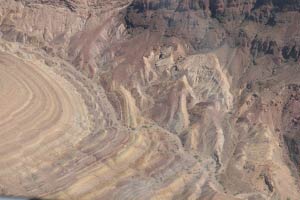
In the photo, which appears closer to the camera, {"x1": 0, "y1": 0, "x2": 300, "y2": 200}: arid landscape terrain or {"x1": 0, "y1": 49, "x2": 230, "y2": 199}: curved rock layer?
{"x1": 0, "y1": 49, "x2": 230, "y2": 199}: curved rock layer

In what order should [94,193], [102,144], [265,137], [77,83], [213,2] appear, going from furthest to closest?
[213,2] → [77,83] → [265,137] → [102,144] → [94,193]

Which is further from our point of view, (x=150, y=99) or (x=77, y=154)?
(x=150, y=99)

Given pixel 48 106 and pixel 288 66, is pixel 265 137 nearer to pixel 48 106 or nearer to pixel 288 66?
pixel 288 66

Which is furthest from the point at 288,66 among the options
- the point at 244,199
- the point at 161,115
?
the point at 244,199

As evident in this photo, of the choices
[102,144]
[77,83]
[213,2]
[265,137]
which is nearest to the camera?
[102,144]

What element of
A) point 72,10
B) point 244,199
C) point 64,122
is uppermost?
point 72,10

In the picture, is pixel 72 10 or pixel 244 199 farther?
pixel 72 10

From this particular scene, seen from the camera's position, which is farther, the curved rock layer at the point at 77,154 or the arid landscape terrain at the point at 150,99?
the arid landscape terrain at the point at 150,99

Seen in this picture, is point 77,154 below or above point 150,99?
below
